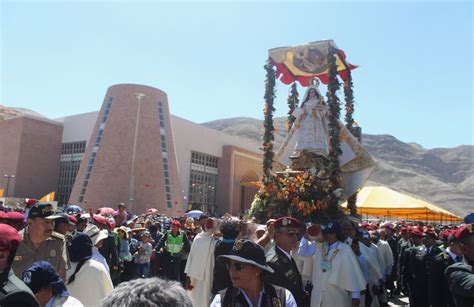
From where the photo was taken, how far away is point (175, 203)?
3706 centimetres

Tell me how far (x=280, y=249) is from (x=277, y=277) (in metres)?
0.33

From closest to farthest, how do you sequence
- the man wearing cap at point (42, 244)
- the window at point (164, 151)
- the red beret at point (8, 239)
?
the red beret at point (8, 239) < the man wearing cap at point (42, 244) < the window at point (164, 151)

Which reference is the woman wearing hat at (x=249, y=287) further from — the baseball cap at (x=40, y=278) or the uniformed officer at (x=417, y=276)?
the uniformed officer at (x=417, y=276)

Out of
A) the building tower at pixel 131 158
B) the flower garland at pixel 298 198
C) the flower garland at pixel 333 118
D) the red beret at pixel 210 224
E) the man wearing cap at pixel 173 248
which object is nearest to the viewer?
the red beret at pixel 210 224

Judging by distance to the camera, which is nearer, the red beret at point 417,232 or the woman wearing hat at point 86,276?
the woman wearing hat at point 86,276

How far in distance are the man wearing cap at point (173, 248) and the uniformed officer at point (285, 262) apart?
6055 millimetres

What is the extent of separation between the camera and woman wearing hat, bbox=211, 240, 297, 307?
285cm

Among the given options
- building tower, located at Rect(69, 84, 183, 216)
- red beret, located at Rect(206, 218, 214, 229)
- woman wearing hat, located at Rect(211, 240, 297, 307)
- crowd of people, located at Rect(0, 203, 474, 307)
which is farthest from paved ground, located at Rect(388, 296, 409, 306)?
building tower, located at Rect(69, 84, 183, 216)

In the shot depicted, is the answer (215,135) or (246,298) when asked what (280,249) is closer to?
(246,298)

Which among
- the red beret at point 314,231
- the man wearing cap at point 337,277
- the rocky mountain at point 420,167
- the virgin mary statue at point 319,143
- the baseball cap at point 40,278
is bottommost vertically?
the man wearing cap at point 337,277

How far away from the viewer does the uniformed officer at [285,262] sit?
158 inches

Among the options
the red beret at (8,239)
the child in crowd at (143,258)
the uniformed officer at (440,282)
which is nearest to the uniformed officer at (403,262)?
the uniformed officer at (440,282)

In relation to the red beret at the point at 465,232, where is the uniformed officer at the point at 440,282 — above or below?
below

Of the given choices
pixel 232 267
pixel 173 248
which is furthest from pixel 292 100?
pixel 232 267
